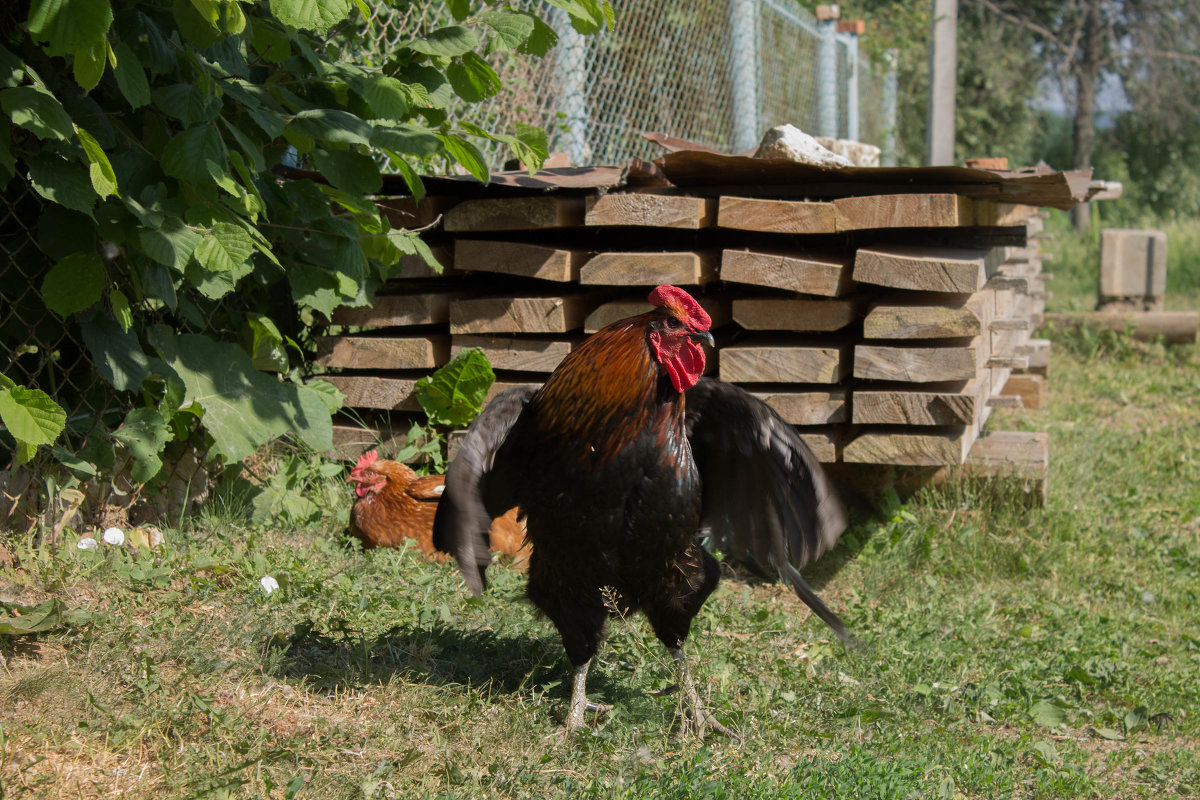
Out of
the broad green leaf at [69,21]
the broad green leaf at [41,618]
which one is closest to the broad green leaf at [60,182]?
the broad green leaf at [69,21]

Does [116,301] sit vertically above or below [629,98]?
below

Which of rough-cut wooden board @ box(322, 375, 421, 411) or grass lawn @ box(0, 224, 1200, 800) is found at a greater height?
rough-cut wooden board @ box(322, 375, 421, 411)

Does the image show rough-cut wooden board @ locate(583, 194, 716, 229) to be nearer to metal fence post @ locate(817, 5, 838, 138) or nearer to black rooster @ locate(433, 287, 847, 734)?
black rooster @ locate(433, 287, 847, 734)

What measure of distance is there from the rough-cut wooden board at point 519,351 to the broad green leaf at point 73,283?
1675 mm

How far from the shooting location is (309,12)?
8.05 ft

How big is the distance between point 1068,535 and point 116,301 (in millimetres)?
4026

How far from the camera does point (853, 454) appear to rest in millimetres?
4094

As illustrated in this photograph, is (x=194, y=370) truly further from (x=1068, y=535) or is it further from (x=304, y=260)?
(x=1068, y=535)

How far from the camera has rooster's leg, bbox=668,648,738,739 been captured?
293 centimetres

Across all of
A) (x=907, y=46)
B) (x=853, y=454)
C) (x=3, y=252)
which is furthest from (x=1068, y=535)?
(x=907, y=46)

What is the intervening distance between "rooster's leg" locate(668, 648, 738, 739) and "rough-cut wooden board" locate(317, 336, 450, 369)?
194cm

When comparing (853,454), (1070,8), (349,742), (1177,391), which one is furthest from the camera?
(1070,8)

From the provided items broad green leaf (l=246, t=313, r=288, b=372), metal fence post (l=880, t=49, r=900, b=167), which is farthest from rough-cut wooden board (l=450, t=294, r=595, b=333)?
metal fence post (l=880, t=49, r=900, b=167)

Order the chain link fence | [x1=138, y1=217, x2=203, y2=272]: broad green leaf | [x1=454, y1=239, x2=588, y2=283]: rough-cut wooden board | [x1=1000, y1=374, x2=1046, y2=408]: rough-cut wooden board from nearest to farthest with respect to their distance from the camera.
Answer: [x1=138, y1=217, x2=203, y2=272]: broad green leaf → [x1=454, y1=239, x2=588, y2=283]: rough-cut wooden board → the chain link fence → [x1=1000, y1=374, x2=1046, y2=408]: rough-cut wooden board
